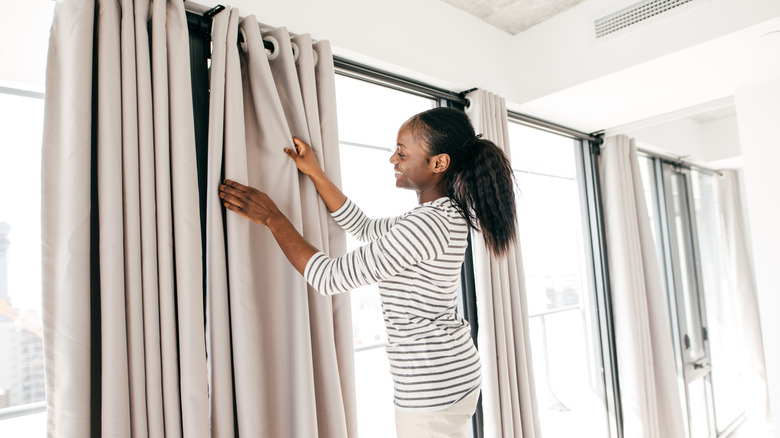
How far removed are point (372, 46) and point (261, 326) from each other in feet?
3.70

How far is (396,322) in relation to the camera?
4.45 ft

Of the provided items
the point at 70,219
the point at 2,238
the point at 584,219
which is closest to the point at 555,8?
the point at 584,219

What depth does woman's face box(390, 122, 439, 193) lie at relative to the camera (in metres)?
1.43

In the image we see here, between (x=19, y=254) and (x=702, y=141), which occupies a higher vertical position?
(x=702, y=141)

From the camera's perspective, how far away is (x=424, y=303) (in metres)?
1.35

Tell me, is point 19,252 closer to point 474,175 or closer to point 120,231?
point 120,231

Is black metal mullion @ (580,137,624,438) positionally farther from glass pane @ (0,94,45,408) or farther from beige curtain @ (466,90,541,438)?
glass pane @ (0,94,45,408)

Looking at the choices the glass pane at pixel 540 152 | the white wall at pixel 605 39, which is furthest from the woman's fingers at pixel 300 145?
the glass pane at pixel 540 152

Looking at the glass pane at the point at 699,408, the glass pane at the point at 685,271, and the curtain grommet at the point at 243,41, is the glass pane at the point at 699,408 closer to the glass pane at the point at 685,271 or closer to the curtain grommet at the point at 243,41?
the glass pane at the point at 685,271

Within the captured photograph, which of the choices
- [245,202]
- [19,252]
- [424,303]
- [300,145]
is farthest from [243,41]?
[19,252]

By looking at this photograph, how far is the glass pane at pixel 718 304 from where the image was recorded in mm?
4129

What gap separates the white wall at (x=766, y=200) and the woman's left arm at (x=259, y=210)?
7.74 feet

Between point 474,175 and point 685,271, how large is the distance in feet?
11.2

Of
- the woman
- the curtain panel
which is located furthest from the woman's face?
the curtain panel
